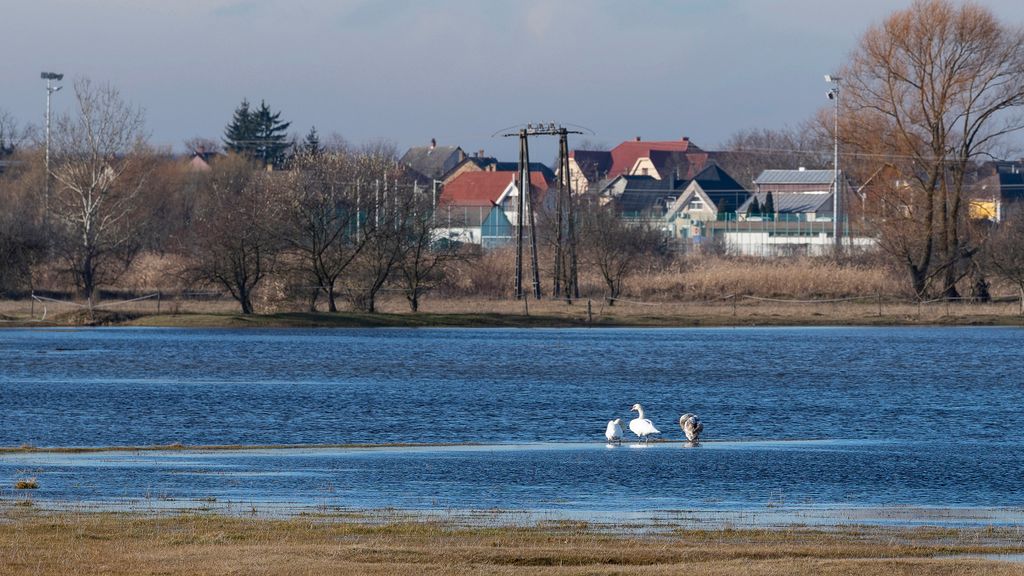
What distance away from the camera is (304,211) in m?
66.6

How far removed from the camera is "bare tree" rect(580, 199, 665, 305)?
242 feet

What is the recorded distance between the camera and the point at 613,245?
243 ft

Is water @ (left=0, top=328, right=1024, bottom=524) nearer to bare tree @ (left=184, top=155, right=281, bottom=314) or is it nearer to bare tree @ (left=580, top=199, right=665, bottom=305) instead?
bare tree @ (left=184, top=155, right=281, bottom=314)

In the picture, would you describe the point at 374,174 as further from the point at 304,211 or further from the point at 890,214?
the point at 890,214

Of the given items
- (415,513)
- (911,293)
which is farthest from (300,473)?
(911,293)

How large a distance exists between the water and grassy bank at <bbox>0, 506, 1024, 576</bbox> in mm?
1949

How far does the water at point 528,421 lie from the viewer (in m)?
19.4

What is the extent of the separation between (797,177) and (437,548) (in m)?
130

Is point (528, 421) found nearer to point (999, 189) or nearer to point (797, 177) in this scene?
point (999, 189)

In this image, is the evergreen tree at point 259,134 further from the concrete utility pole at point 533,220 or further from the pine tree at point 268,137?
the concrete utility pole at point 533,220

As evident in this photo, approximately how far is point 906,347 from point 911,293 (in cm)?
1916

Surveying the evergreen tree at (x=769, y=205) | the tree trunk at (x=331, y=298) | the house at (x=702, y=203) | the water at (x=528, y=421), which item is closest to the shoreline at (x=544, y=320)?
the tree trunk at (x=331, y=298)

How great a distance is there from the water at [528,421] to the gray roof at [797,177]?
268 ft

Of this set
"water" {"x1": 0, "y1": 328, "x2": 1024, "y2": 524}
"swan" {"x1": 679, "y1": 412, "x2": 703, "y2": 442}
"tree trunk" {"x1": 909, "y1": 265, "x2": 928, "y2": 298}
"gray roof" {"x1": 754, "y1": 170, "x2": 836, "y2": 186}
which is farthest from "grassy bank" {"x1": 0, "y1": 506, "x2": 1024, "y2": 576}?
"gray roof" {"x1": 754, "y1": 170, "x2": 836, "y2": 186}
